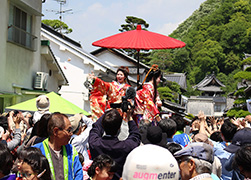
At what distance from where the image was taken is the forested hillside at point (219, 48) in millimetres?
67750

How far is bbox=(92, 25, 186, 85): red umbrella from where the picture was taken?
6277 millimetres

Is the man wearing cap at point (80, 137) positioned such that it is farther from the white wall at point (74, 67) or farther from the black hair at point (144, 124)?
the white wall at point (74, 67)

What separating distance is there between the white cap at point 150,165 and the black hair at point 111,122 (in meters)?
1.48

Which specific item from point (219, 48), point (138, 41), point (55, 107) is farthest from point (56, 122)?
point (219, 48)

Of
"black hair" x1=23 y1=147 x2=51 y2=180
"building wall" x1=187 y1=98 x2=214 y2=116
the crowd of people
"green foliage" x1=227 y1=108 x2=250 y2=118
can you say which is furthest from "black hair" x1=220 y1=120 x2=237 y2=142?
"building wall" x1=187 y1=98 x2=214 y2=116

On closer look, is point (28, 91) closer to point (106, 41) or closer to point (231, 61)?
point (106, 41)

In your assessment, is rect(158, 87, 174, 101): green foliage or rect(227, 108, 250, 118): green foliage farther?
rect(158, 87, 174, 101): green foliage

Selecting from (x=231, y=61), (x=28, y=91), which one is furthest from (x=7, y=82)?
(x=231, y=61)

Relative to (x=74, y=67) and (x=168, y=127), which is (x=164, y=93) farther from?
(x=168, y=127)

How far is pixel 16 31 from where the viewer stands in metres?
13.1

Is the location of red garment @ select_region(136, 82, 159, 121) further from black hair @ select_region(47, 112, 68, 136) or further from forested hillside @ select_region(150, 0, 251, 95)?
forested hillside @ select_region(150, 0, 251, 95)

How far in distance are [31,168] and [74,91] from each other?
783 inches

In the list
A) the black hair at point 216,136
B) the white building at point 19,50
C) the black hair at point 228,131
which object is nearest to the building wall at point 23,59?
the white building at point 19,50

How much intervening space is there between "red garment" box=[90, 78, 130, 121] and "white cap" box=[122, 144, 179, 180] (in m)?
3.73
